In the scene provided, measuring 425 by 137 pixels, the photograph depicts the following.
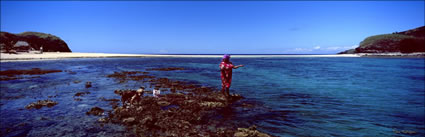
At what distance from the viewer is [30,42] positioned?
244 ft

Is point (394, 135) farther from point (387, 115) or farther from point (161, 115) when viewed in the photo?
point (161, 115)

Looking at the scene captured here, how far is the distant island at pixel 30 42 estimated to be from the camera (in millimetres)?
59525

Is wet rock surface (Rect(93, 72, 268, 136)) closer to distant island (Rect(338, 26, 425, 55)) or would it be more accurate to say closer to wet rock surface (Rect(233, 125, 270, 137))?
wet rock surface (Rect(233, 125, 270, 137))

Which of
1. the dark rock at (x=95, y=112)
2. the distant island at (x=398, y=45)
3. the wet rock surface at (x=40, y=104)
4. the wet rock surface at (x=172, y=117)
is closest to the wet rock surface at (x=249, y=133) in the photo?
the wet rock surface at (x=172, y=117)

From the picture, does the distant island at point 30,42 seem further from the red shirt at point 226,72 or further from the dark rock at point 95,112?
the red shirt at point 226,72

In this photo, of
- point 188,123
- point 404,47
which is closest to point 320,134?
point 188,123

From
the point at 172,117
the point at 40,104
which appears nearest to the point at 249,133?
the point at 172,117

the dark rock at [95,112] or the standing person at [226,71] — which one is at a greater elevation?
the standing person at [226,71]

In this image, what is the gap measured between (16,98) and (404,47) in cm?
14117

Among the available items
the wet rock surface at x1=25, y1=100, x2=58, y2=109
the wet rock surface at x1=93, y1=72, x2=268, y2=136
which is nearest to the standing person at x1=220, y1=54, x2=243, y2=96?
the wet rock surface at x1=93, y1=72, x2=268, y2=136

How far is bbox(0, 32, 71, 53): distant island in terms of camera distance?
59525 millimetres

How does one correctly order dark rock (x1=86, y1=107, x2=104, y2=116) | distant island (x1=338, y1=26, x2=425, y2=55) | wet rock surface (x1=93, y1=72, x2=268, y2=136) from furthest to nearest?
1. distant island (x1=338, y1=26, x2=425, y2=55)
2. dark rock (x1=86, y1=107, x2=104, y2=116)
3. wet rock surface (x1=93, y1=72, x2=268, y2=136)

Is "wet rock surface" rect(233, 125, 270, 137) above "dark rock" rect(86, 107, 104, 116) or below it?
below

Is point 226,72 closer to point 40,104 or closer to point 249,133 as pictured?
point 249,133
